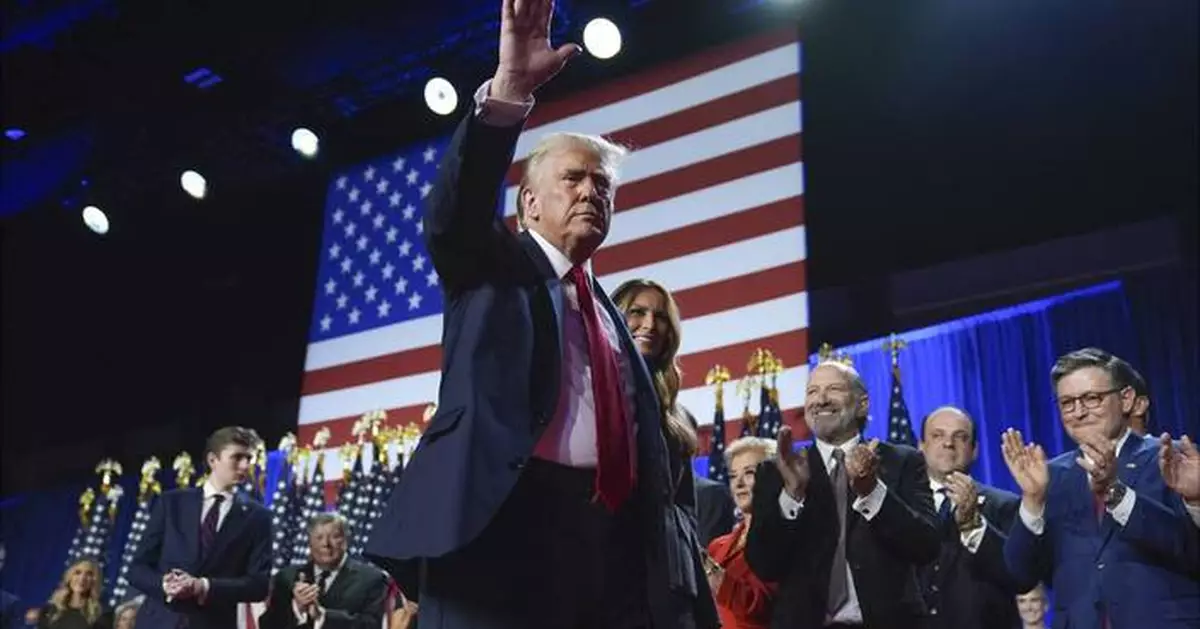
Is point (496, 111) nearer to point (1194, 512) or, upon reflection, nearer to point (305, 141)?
point (1194, 512)

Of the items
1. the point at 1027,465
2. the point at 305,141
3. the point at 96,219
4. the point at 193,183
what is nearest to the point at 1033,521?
the point at 1027,465

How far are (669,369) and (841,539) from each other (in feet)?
2.86

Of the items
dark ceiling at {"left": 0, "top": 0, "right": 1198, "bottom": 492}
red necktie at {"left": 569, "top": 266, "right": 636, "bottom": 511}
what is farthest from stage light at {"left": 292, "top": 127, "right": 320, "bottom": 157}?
red necktie at {"left": 569, "top": 266, "right": 636, "bottom": 511}

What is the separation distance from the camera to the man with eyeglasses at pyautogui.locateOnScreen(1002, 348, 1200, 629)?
2.96 meters

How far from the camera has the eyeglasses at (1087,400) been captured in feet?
10.4

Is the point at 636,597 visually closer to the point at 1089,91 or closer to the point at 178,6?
the point at 1089,91

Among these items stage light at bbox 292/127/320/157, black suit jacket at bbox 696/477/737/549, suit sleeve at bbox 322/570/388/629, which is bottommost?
suit sleeve at bbox 322/570/388/629

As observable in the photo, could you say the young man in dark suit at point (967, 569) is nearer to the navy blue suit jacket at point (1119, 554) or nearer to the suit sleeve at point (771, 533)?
the navy blue suit jacket at point (1119, 554)

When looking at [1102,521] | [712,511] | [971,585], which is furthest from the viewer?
[712,511]

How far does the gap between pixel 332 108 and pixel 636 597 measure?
773 cm

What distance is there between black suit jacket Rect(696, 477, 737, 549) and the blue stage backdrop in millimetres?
2221

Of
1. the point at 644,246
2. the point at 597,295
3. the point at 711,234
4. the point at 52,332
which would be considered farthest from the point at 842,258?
the point at 52,332

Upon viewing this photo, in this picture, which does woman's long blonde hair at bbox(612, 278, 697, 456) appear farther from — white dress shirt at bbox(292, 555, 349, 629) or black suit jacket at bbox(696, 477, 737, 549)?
white dress shirt at bbox(292, 555, 349, 629)

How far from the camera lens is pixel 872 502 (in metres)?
2.95
